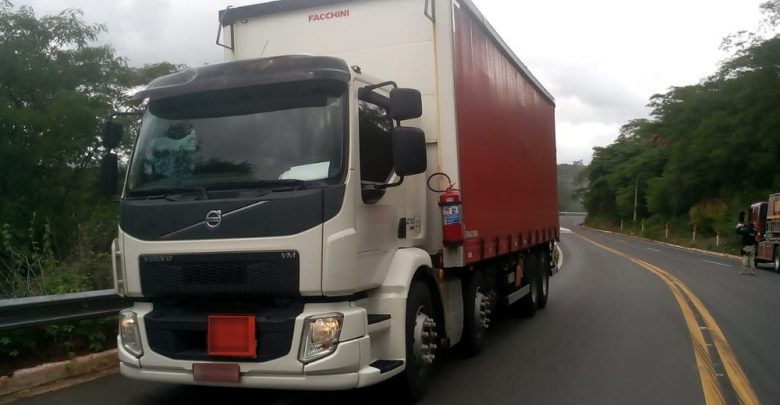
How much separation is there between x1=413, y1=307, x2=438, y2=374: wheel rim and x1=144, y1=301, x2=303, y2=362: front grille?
4.19ft

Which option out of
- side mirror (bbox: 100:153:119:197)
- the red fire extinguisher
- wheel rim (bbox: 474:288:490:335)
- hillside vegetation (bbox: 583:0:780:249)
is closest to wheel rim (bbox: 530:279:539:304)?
wheel rim (bbox: 474:288:490:335)

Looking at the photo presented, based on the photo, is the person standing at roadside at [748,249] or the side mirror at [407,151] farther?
the person standing at roadside at [748,249]

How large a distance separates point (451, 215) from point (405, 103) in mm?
1605

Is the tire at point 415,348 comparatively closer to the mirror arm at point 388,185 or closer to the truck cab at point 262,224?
the truck cab at point 262,224

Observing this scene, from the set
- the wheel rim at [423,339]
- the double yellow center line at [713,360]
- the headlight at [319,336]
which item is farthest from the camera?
the double yellow center line at [713,360]

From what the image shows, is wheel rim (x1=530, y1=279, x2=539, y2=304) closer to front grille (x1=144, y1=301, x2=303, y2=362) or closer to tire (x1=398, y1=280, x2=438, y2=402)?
tire (x1=398, y1=280, x2=438, y2=402)

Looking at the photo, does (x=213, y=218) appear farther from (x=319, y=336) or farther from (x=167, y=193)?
(x=319, y=336)

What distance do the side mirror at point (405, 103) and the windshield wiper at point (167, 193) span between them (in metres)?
1.56

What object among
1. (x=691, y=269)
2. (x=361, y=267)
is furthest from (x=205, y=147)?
(x=691, y=269)

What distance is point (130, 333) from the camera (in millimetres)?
5270

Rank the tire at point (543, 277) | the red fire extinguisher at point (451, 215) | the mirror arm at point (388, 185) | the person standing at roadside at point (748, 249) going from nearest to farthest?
the mirror arm at point (388, 185) < the red fire extinguisher at point (451, 215) < the tire at point (543, 277) < the person standing at roadside at point (748, 249)

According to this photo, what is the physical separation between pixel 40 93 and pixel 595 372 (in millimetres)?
17685

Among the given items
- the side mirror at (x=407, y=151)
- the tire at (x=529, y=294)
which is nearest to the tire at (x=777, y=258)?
the tire at (x=529, y=294)

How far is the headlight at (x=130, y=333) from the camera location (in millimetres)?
5188
